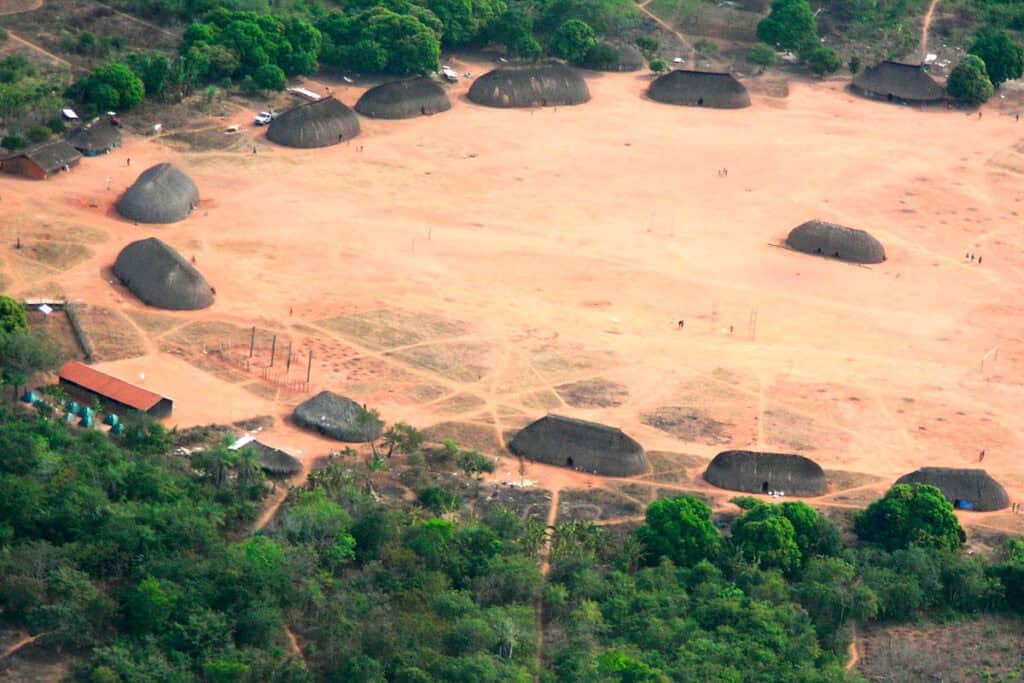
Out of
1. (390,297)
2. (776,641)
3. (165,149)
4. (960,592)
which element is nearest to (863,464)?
(960,592)

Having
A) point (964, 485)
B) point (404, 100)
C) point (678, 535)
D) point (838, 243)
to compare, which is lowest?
point (404, 100)

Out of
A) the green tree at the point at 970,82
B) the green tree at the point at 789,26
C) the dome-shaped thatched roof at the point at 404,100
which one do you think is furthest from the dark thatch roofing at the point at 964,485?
the green tree at the point at 789,26

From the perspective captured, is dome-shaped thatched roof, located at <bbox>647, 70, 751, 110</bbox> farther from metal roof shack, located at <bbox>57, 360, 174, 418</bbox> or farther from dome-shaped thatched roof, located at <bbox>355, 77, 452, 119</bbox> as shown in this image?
metal roof shack, located at <bbox>57, 360, 174, 418</bbox>

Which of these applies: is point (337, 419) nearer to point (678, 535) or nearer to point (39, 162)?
point (678, 535)

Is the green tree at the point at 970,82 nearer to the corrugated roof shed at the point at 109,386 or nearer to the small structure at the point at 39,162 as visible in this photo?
the small structure at the point at 39,162

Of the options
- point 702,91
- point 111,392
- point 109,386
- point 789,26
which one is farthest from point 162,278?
point 789,26
